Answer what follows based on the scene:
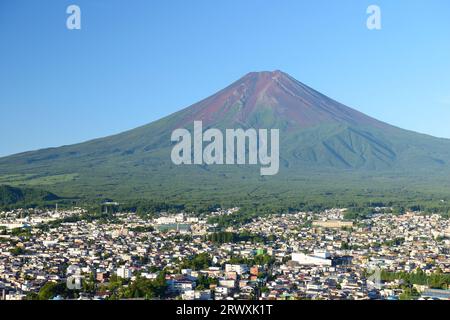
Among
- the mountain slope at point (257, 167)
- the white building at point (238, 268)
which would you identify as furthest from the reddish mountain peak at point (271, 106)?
the white building at point (238, 268)

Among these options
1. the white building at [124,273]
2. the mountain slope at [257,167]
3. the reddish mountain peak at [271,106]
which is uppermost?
the reddish mountain peak at [271,106]

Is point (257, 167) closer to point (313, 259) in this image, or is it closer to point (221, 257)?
point (221, 257)

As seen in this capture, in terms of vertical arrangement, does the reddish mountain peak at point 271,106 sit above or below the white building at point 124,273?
above

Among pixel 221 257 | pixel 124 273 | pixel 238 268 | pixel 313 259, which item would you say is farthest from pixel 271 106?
pixel 124 273

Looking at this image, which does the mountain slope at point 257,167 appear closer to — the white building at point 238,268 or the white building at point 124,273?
the white building at point 238,268

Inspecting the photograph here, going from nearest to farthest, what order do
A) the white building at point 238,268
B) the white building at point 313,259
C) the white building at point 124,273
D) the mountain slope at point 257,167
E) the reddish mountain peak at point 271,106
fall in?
the white building at point 124,273, the white building at point 238,268, the white building at point 313,259, the mountain slope at point 257,167, the reddish mountain peak at point 271,106

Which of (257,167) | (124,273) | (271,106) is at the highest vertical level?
(271,106)
